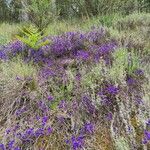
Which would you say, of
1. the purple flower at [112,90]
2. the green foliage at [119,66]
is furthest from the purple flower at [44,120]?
the green foliage at [119,66]

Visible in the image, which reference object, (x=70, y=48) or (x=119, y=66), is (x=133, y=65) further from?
(x=70, y=48)

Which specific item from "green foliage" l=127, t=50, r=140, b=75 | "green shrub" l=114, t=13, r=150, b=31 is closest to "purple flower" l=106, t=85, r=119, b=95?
"green foliage" l=127, t=50, r=140, b=75

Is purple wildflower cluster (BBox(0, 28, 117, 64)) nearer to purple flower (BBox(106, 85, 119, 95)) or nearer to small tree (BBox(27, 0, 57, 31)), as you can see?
Answer: purple flower (BBox(106, 85, 119, 95))

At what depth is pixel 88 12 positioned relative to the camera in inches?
391

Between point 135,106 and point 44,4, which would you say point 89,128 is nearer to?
point 135,106

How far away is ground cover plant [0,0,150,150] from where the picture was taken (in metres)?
3.78

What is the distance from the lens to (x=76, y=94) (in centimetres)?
445

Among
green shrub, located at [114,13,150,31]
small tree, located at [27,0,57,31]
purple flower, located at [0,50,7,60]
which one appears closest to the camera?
purple flower, located at [0,50,7,60]

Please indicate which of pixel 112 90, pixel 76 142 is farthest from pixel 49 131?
pixel 112 90

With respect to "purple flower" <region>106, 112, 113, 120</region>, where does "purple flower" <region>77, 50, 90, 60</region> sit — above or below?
above

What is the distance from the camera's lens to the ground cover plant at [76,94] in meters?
3.78

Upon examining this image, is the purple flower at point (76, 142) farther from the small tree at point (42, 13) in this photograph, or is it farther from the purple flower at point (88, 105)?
the small tree at point (42, 13)

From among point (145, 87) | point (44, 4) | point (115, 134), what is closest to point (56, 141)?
point (115, 134)

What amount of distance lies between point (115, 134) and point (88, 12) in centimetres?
656
